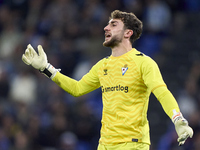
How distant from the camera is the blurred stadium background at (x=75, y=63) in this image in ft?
33.8

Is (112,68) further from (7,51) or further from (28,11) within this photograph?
(28,11)

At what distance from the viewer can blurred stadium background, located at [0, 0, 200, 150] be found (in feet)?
33.8

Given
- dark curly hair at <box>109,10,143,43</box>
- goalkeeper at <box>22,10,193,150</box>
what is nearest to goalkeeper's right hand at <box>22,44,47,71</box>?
goalkeeper at <box>22,10,193,150</box>

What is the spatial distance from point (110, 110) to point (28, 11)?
958cm

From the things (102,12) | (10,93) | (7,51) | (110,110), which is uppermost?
(102,12)

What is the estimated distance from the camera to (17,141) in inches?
417

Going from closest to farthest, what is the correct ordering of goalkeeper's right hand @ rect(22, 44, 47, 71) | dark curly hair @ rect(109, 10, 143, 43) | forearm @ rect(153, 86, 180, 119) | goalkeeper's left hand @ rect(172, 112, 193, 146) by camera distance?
1. goalkeeper's left hand @ rect(172, 112, 193, 146)
2. forearm @ rect(153, 86, 180, 119)
3. dark curly hair @ rect(109, 10, 143, 43)
4. goalkeeper's right hand @ rect(22, 44, 47, 71)

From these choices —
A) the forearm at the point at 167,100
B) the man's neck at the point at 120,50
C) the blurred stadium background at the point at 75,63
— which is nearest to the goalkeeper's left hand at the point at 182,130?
the forearm at the point at 167,100

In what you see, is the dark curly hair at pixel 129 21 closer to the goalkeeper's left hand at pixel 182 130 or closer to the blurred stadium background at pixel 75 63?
the goalkeeper's left hand at pixel 182 130

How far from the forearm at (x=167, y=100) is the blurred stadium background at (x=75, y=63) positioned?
450cm

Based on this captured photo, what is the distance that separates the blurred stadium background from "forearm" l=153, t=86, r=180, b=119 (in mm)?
4499

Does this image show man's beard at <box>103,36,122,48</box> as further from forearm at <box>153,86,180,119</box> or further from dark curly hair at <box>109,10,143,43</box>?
Result: forearm at <box>153,86,180,119</box>

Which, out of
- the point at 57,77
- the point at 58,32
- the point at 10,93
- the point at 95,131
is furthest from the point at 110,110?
the point at 58,32

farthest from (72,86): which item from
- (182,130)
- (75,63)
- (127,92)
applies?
(75,63)
